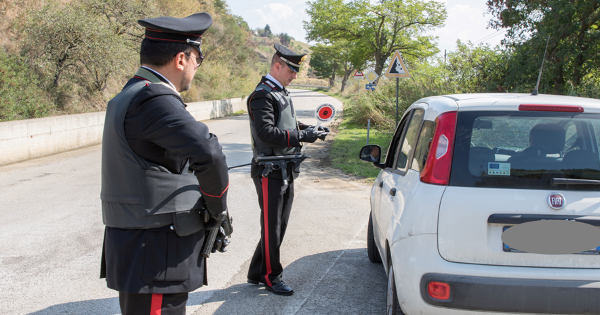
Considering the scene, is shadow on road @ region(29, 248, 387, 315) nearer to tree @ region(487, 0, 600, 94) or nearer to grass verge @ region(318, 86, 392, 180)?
grass verge @ region(318, 86, 392, 180)

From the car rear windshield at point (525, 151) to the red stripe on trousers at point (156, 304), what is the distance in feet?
5.43

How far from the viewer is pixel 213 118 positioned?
2567 cm

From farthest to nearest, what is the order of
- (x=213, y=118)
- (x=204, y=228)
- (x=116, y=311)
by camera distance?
(x=213, y=118), (x=116, y=311), (x=204, y=228)

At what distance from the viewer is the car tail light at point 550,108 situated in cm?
284

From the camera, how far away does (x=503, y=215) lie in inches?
103

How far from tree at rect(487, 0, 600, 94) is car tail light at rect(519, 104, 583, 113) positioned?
764 cm

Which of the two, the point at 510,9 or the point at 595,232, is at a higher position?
the point at 510,9

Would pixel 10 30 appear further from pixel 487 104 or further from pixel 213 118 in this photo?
pixel 487 104

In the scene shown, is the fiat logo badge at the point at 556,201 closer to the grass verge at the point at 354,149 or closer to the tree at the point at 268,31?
the grass verge at the point at 354,149

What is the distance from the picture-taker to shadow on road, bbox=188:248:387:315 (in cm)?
389

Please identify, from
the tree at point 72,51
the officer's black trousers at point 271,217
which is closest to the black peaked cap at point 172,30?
the officer's black trousers at point 271,217

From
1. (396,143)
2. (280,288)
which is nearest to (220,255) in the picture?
(280,288)

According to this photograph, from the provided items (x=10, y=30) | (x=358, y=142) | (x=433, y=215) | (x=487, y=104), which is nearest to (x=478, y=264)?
(x=433, y=215)

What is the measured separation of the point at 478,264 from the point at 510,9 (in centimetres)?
1108
